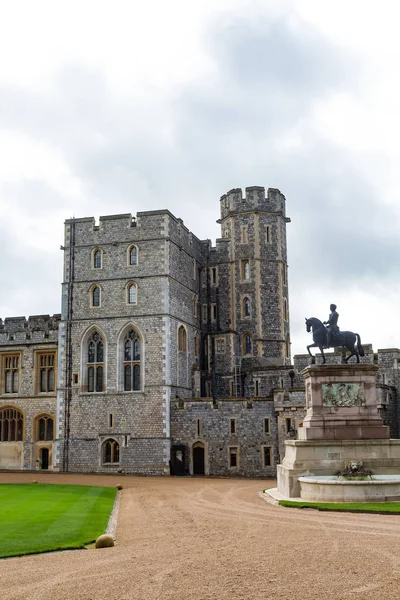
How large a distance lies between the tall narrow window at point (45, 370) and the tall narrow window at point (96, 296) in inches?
190

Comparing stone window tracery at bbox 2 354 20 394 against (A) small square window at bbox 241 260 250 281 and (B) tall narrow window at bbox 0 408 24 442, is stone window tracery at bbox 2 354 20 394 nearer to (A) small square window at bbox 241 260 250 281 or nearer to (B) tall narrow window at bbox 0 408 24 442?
(B) tall narrow window at bbox 0 408 24 442

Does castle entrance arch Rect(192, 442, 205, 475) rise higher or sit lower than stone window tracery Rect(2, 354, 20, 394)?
lower

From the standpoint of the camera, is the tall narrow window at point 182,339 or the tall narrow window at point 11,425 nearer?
the tall narrow window at point 182,339

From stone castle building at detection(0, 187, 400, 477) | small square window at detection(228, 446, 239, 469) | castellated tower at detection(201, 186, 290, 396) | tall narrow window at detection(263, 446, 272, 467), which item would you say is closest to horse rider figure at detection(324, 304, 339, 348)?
stone castle building at detection(0, 187, 400, 477)

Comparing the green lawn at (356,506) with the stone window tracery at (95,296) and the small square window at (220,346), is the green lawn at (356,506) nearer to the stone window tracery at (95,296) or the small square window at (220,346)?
the stone window tracery at (95,296)

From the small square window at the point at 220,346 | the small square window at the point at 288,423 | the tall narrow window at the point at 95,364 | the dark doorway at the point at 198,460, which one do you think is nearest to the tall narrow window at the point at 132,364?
the tall narrow window at the point at 95,364

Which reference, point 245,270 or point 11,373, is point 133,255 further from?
point 11,373

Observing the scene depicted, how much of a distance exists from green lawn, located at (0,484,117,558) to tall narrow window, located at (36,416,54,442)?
13.5m

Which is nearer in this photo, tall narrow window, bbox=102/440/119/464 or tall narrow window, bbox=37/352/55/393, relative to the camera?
tall narrow window, bbox=102/440/119/464

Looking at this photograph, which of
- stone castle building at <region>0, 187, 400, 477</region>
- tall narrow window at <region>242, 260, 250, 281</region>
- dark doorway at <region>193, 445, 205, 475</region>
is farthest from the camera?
tall narrow window at <region>242, 260, 250, 281</region>

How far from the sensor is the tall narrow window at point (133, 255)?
3778 centimetres

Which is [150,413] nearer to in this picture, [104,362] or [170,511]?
[104,362]

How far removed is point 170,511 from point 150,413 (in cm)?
1742

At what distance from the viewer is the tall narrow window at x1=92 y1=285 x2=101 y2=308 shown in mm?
Result: 37938
